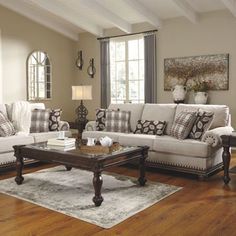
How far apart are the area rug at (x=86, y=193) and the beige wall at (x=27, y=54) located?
3.49 meters

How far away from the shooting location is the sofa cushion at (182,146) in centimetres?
419

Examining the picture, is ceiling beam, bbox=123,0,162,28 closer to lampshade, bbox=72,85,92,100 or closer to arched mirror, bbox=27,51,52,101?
lampshade, bbox=72,85,92,100

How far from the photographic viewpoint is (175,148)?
442 centimetres

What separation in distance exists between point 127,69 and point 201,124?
383 cm

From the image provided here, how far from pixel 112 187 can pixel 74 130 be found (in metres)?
4.76

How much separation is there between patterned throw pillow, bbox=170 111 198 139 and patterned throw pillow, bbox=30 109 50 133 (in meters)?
2.12

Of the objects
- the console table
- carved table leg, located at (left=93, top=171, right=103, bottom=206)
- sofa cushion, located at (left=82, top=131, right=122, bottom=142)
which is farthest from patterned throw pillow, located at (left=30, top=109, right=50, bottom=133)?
the console table

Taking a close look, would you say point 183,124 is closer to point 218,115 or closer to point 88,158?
point 218,115

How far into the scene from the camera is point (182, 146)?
4.35 metres

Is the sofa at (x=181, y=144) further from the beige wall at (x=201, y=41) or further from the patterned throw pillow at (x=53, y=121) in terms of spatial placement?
the beige wall at (x=201, y=41)

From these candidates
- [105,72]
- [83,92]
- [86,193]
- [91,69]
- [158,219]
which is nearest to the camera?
[158,219]

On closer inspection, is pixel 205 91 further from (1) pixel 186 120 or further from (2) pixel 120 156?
(2) pixel 120 156

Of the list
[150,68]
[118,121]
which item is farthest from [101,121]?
[150,68]

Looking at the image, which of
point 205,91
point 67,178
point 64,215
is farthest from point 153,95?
point 64,215
